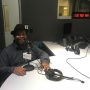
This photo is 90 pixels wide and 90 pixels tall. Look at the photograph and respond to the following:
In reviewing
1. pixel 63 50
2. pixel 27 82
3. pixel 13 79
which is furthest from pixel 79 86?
pixel 63 50

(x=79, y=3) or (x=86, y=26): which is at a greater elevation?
(x=79, y=3)

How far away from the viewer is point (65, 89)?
1.40 m

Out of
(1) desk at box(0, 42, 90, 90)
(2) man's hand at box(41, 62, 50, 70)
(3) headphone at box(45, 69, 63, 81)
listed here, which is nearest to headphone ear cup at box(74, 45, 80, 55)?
(1) desk at box(0, 42, 90, 90)

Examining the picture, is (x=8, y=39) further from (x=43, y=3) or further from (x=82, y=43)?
(x=82, y=43)

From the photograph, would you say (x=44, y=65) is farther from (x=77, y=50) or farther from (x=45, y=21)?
(x=45, y=21)

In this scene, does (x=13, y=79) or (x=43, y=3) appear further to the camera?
(x=43, y=3)

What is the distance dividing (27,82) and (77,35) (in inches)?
68.6

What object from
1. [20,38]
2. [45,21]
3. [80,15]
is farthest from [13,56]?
[80,15]

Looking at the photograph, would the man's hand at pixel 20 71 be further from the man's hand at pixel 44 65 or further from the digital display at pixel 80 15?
the digital display at pixel 80 15

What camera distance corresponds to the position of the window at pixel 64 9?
2.94m

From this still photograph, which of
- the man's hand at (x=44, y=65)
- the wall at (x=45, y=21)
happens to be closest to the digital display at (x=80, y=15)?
the wall at (x=45, y=21)

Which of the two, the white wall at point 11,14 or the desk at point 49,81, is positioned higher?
the white wall at point 11,14

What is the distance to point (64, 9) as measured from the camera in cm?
298

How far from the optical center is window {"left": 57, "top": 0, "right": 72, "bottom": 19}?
9.66ft
